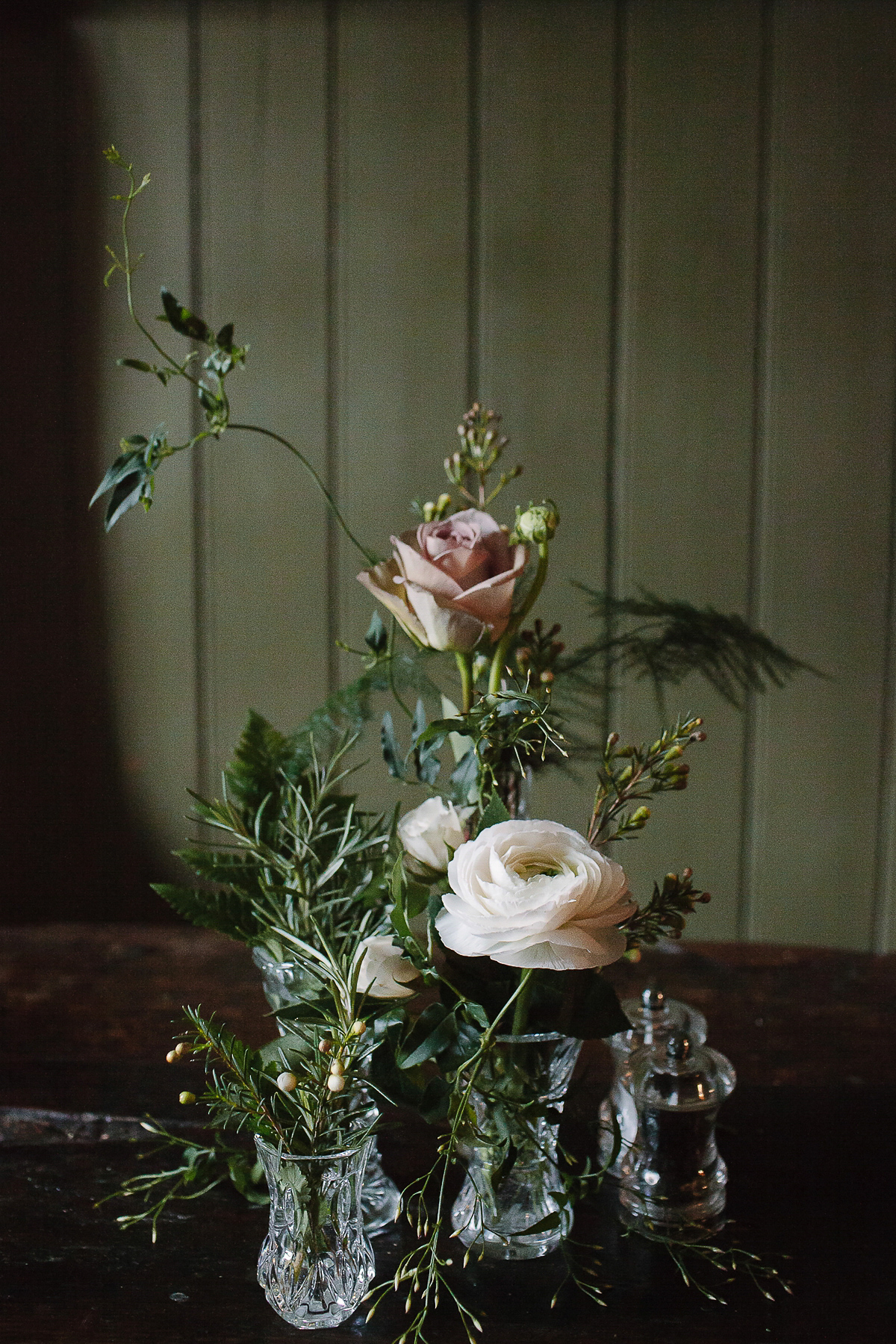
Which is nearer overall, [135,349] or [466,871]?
[466,871]

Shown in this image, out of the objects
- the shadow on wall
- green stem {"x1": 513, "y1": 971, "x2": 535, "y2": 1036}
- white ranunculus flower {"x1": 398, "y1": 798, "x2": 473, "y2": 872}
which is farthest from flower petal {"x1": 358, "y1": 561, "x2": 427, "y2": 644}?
the shadow on wall

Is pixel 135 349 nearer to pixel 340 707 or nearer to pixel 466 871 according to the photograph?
pixel 340 707

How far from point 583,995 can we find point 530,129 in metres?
1.34

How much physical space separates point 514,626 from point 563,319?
104 cm

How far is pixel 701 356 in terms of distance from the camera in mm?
1576

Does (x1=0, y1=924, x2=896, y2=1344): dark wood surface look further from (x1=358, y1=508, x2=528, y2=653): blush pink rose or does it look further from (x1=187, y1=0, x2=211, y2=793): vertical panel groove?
(x1=187, y1=0, x2=211, y2=793): vertical panel groove

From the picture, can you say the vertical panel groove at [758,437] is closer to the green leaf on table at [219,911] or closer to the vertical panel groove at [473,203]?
the vertical panel groove at [473,203]

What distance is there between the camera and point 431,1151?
743 mm

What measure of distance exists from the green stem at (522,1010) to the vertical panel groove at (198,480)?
116cm

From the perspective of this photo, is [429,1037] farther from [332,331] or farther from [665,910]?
[332,331]

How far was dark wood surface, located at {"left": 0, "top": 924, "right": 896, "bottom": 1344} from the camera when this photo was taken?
1.92 feet

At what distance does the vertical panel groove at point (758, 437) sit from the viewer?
1.53 metres

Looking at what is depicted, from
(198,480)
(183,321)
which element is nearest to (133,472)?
(183,321)

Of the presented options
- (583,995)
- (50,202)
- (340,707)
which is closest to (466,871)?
(583,995)
